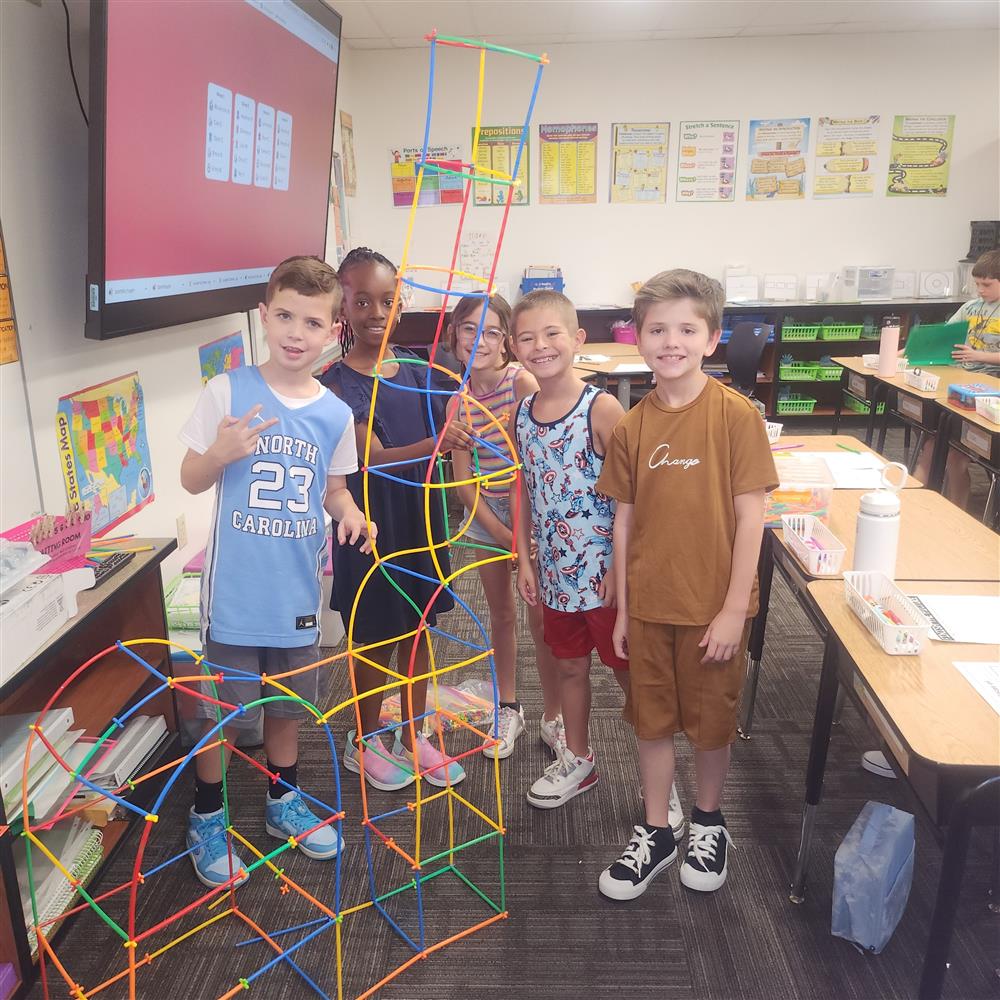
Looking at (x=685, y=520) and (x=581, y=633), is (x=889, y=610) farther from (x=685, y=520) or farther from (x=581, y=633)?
(x=581, y=633)

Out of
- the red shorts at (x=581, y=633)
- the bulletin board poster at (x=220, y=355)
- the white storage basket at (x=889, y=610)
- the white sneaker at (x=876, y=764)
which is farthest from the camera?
the bulletin board poster at (x=220, y=355)

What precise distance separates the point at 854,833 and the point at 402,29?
5274mm

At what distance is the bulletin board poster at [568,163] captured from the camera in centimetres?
576

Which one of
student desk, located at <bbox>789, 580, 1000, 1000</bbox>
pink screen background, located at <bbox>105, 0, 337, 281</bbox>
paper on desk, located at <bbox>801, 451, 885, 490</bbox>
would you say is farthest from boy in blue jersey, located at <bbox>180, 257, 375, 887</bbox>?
paper on desk, located at <bbox>801, 451, 885, 490</bbox>

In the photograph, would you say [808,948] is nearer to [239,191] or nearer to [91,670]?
[91,670]

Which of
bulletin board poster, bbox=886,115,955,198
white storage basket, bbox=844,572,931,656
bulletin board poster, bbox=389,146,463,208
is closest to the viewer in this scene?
white storage basket, bbox=844,572,931,656

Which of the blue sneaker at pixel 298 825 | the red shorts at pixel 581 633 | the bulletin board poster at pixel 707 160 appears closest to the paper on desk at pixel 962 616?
the red shorts at pixel 581 633

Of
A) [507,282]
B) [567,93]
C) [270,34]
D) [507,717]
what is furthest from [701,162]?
[507,717]

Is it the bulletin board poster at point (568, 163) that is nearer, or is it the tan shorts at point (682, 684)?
the tan shorts at point (682, 684)

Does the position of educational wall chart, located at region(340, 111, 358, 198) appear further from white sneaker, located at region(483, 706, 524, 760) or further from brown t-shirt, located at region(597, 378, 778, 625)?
brown t-shirt, located at region(597, 378, 778, 625)

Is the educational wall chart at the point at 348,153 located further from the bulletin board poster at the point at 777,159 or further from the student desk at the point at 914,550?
the student desk at the point at 914,550

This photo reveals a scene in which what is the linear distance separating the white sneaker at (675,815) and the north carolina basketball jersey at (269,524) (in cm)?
99

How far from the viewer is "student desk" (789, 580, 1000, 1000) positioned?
112 cm

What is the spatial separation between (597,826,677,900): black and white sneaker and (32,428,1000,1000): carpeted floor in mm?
33
